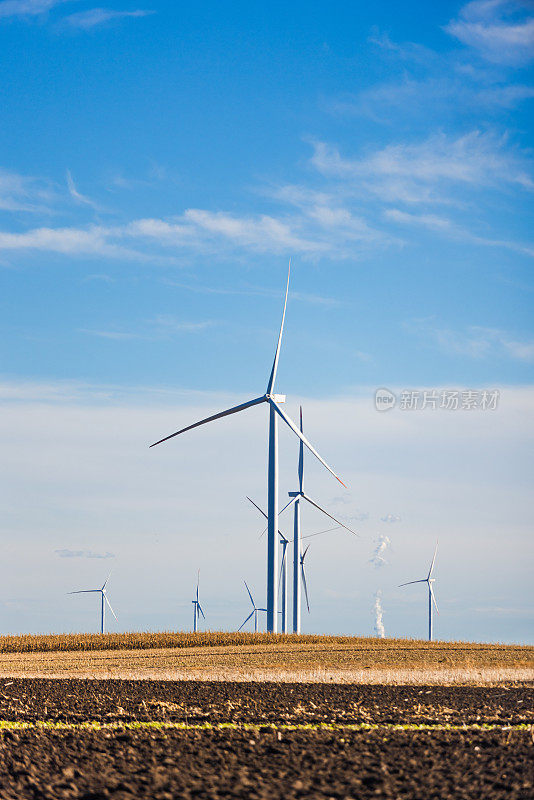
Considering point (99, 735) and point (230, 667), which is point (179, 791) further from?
point (230, 667)

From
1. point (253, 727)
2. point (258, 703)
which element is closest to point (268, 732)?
point (253, 727)

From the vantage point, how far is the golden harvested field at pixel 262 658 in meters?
37.8

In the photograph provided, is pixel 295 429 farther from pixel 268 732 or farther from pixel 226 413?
pixel 268 732

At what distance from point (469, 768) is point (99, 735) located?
813cm

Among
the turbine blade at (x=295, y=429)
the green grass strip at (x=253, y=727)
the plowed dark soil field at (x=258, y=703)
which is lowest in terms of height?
the plowed dark soil field at (x=258, y=703)

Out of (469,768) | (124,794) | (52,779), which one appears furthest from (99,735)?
(469,768)

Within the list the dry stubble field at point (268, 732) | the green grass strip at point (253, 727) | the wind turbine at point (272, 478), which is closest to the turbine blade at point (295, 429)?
the wind turbine at point (272, 478)

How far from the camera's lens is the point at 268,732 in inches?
770

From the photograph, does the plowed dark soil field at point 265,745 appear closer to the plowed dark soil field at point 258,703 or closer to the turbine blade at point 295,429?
the plowed dark soil field at point 258,703

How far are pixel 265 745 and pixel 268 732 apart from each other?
204cm

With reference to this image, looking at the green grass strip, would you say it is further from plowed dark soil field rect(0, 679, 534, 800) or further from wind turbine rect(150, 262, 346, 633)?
wind turbine rect(150, 262, 346, 633)

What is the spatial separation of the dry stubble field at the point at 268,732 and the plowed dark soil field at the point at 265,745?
39 millimetres

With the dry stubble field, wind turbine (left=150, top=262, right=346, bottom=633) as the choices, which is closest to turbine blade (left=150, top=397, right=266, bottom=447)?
wind turbine (left=150, top=262, right=346, bottom=633)

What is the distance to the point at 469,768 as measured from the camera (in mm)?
15211
